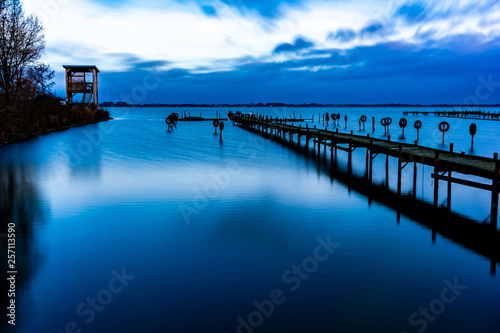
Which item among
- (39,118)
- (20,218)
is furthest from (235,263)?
(39,118)

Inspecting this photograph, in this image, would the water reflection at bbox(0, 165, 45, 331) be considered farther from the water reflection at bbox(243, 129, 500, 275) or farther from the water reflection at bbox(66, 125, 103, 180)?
the water reflection at bbox(243, 129, 500, 275)

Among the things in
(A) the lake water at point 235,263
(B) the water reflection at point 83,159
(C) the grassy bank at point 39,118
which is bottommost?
(A) the lake water at point 235,263

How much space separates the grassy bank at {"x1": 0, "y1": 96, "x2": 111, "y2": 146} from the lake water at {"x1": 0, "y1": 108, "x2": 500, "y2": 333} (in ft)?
52.8

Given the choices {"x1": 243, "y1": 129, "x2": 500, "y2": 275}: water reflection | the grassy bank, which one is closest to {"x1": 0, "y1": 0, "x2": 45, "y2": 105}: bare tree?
the grassy bank

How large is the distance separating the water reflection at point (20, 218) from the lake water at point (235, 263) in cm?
6

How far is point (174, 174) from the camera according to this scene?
25.7m

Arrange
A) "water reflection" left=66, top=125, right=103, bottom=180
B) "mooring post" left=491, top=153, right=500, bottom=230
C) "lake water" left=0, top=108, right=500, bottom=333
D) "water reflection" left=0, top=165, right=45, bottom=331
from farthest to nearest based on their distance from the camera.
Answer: "water reflection" left=66, top=125, right=103, bottom=180 < "mooring post" left=491, top=153, right=500, bottom=230 < "water reflection" left=0, top=165, right=45, bottom=331 < "lake water" left=0, top=108, right=500, bottom=333

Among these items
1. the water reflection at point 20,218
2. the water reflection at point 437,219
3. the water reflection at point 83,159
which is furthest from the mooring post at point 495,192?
the water reflection at point 83,159

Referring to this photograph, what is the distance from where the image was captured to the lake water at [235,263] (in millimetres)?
8055

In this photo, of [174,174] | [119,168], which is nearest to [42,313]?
[174,174]

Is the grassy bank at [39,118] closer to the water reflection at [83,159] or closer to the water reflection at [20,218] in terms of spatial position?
the water reflection at [83,159]

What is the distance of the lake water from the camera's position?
8.05m

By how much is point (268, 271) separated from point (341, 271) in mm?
1700

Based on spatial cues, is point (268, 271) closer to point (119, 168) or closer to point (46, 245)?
point (46, 245)
